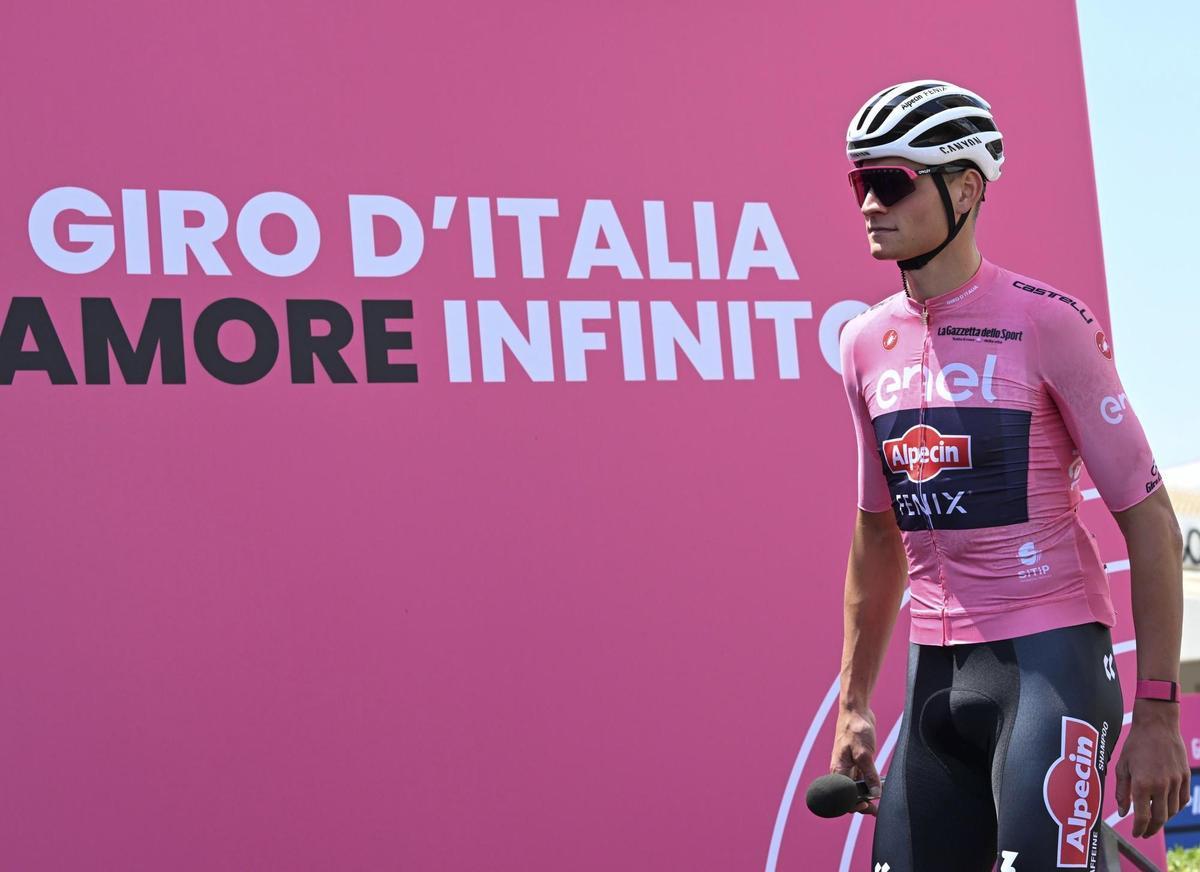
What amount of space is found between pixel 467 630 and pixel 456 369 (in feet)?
2.13

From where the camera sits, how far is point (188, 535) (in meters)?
3.53

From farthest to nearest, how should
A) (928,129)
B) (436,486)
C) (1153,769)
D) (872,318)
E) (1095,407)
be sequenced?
1. (436,486)
2. (872,318)
3. (928,129)
4. (1095,407)
5. (1153,769)

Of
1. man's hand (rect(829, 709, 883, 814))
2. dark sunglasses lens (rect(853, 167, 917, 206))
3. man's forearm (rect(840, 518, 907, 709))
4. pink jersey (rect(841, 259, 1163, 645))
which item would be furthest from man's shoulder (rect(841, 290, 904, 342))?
man's hand (rect(829, 709, 883, 814))

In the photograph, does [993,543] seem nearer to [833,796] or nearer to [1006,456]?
[1006,456]

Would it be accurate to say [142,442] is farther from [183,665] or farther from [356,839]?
[356,839]

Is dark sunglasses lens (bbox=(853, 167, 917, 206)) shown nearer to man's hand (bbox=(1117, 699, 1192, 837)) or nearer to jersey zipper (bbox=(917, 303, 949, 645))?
jersey zipper (bbox=(917, 303, 949, 645))

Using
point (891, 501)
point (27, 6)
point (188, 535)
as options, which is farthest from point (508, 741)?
point (27, 6)

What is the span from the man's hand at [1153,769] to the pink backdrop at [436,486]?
1813mm

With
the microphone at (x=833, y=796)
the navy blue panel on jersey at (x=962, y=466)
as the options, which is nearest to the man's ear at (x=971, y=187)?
the navy blue panel on jersey at (x=962, y=466)

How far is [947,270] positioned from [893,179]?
Answer: 0.17 m

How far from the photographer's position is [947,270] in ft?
7.89

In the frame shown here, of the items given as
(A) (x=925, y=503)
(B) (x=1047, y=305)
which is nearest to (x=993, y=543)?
(A) (x=925, y=503)

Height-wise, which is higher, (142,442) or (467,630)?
(142,442)

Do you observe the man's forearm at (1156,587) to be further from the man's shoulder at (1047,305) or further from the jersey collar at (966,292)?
the jersey collar at (966,292)
